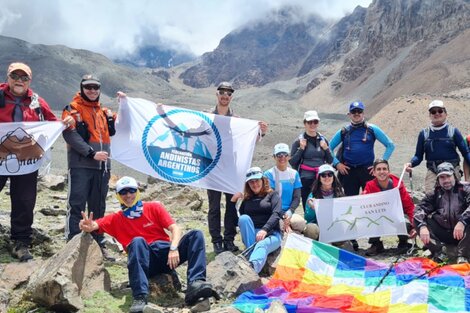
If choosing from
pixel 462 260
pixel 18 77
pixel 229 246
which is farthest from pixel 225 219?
pixel 18 77

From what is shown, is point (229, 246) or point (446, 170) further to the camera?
point (229, 246)

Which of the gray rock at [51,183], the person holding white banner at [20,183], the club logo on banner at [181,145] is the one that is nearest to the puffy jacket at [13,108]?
the person holding white banner at [20,183]

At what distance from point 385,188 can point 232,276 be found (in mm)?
3475

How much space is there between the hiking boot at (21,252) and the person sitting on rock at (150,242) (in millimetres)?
1363

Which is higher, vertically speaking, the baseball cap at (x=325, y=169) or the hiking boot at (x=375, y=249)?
the baseball cap at (x=325, y=169)

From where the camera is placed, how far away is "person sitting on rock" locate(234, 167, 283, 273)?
701cm

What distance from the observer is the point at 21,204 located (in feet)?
22.9

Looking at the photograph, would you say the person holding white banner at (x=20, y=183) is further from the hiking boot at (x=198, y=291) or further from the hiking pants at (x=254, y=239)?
the hiking pants at (x=254, y=239)

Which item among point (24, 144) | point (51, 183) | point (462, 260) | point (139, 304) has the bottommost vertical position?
point (139, 304)

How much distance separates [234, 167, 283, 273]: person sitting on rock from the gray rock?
8503 millimetres

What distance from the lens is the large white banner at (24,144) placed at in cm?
706

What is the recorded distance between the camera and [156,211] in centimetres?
623

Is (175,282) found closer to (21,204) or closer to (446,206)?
(21,204)

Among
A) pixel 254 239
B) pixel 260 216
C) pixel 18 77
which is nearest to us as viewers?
pixel 18 77
